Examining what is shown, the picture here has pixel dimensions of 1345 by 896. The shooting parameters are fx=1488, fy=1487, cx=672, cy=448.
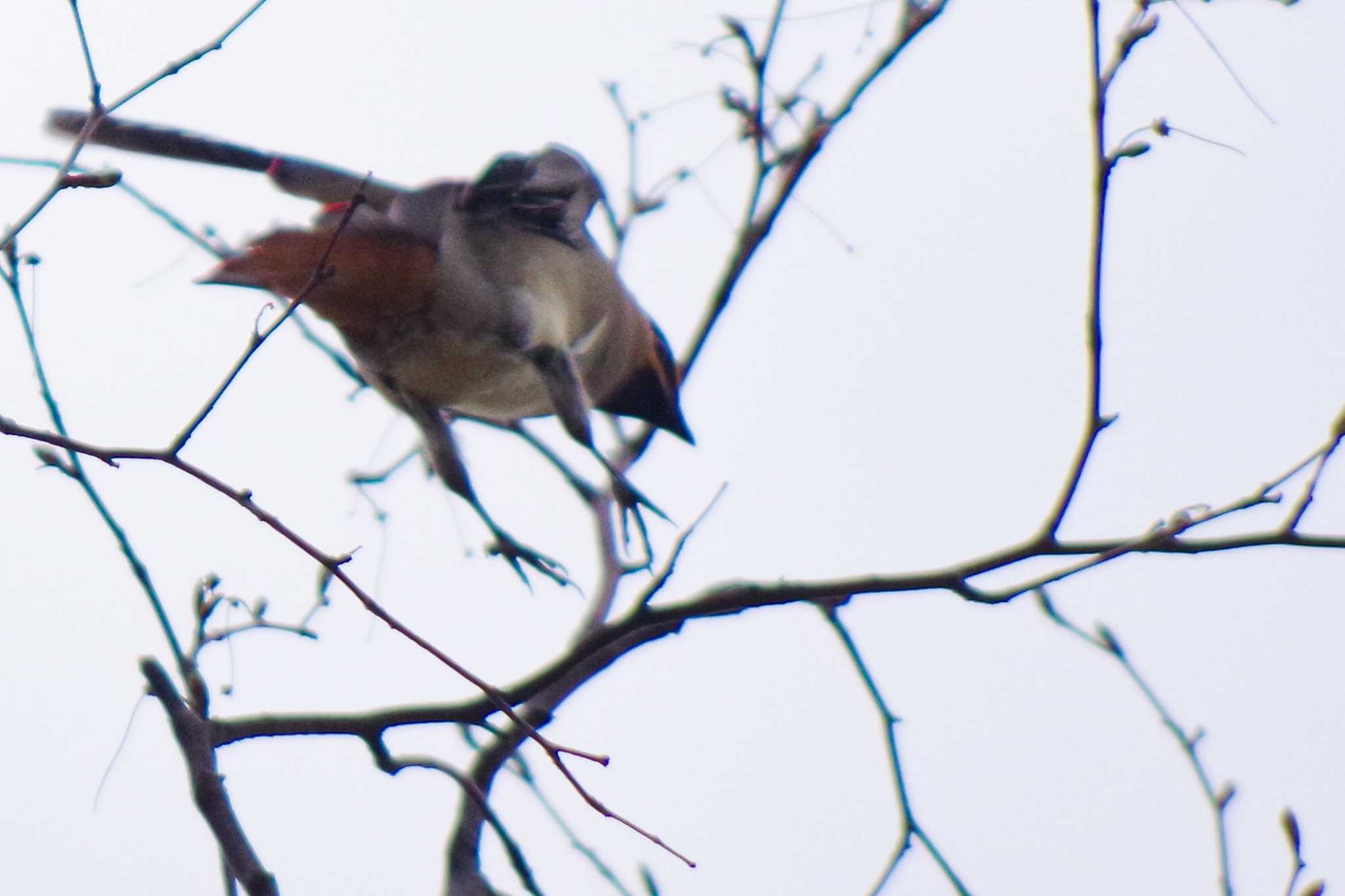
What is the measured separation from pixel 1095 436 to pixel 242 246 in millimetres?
1776

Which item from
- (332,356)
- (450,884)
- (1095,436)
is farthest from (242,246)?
(1095,436)

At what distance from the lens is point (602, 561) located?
3318 millimetres

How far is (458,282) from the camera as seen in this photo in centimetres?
338

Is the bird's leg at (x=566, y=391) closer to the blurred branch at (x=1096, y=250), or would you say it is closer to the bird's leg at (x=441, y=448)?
the bird's leg at (x=441, y=448)

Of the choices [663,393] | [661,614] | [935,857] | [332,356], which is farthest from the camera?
[663,393]

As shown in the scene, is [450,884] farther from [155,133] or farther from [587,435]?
[155,133]

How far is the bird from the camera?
3002mm

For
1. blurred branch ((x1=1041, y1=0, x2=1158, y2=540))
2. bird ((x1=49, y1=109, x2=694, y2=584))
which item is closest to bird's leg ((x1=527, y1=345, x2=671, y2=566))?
bird ((x1=49, y1=109, x2=694, y2=584))

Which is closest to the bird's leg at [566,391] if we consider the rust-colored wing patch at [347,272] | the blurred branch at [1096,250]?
the rust-colored wing patch at [347,272]

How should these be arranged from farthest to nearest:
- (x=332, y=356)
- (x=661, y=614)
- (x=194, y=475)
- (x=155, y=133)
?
(x=332, y=356), (x=155, y=133), (x=661, y=614), (x=194, y=475)

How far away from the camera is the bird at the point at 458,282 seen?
300 cm

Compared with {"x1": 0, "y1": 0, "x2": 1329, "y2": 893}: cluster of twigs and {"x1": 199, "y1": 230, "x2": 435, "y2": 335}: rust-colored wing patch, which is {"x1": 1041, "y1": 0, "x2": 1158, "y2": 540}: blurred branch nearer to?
{"x1": 0, "y1": 0, "x2": 1329, "y2": 893}: cluster of twigs

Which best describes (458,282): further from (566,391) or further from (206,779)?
(206,779)

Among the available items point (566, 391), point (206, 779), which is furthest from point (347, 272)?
point (206, 779)
